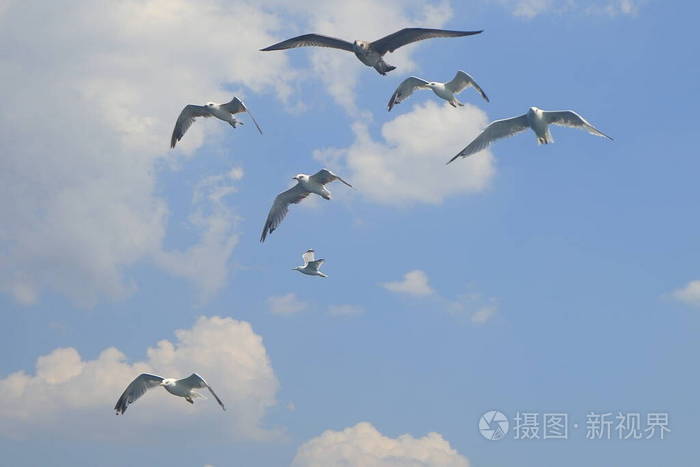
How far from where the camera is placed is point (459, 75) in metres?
52.2

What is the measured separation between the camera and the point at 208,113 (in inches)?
1962

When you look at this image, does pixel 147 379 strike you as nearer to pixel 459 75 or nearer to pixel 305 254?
pixel 305 254

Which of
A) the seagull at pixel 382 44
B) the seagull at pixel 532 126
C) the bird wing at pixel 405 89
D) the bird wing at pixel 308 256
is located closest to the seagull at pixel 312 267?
the bird wing at pixel 308 256

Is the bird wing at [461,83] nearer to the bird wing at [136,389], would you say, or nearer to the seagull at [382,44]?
the seagull at [382,44]

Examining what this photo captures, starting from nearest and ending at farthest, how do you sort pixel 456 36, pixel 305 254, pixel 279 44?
pixel 456 36
pixel 279 44
pixel 305 254

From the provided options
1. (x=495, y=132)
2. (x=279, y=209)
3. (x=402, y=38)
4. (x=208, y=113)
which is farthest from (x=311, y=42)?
(x=279, y=209)

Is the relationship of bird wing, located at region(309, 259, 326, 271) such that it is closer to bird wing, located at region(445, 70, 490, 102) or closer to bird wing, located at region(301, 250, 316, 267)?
bird wing, located at region(301, 250, 316, 267)

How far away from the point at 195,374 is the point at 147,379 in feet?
16.5

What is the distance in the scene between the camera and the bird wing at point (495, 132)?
1670 inches

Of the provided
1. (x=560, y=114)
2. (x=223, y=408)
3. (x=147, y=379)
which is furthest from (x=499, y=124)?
(x=147, y=379)

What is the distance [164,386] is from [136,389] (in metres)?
2.85

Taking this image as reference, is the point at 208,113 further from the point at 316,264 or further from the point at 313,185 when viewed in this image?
the point at 316,264

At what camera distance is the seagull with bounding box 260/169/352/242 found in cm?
4741

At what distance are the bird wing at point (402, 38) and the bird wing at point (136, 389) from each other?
20.9m
